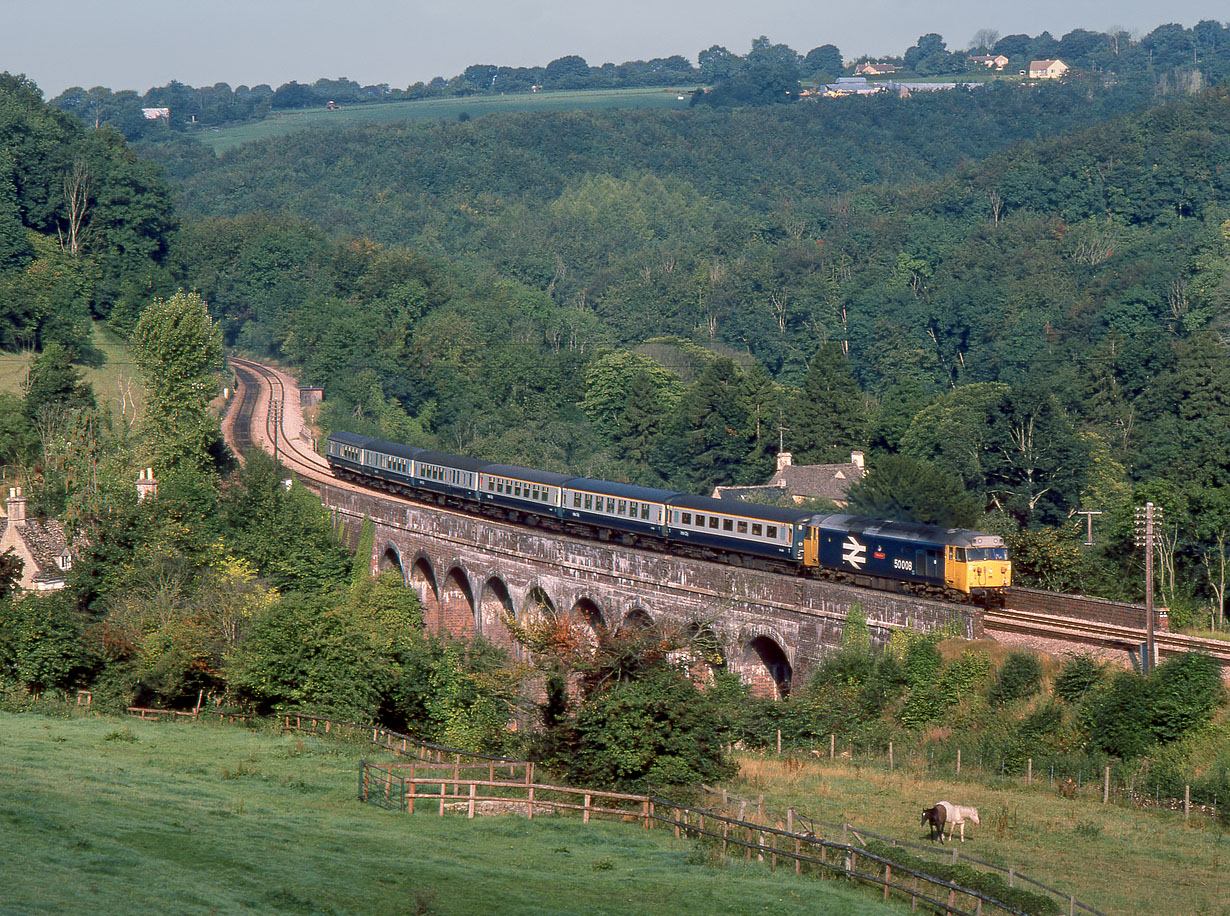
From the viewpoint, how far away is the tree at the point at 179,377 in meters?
82.8

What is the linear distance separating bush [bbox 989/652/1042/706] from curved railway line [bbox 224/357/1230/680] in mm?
1262

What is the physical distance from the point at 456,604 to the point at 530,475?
6903mm

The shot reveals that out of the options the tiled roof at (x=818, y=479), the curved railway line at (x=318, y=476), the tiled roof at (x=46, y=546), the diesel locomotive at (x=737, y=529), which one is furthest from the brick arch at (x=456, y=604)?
the tiled roof at (x=818, y=479)

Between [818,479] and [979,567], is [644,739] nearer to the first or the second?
[979,567]

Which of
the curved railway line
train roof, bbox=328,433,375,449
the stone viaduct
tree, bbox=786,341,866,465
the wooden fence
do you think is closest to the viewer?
the wooden fence

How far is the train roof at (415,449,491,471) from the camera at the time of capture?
7456 centimetres

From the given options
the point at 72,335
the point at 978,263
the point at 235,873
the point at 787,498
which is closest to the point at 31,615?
the point at 235,873

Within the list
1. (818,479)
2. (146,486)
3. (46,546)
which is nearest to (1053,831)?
(46,546)

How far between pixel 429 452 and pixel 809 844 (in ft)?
172

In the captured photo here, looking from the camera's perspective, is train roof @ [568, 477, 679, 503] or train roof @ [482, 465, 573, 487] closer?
train roof @ [568, 477, 679, 503]

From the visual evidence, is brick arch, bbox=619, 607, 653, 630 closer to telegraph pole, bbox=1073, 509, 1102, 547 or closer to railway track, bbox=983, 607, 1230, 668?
railway track, bbox=983, 607, 1230, 668

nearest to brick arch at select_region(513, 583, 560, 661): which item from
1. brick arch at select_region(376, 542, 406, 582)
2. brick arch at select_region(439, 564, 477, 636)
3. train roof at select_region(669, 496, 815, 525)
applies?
train roof at select_region(669, 496, 815, 525)

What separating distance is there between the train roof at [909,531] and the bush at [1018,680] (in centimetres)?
513

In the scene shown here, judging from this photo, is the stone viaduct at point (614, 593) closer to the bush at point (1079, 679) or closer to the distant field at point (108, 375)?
the bush at point (1079, 679)
